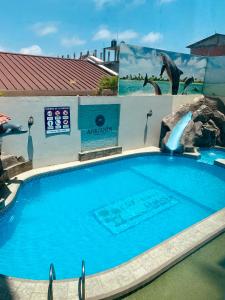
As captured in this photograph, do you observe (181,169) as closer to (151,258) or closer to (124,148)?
(124,148)

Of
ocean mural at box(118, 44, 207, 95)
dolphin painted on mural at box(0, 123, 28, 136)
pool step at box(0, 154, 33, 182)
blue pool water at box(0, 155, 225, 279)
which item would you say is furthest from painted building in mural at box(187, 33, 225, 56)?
dolphin painted on mural at box(0, 123, 28, 136)

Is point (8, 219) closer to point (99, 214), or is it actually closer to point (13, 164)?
point (99, 214)

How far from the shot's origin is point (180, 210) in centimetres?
990

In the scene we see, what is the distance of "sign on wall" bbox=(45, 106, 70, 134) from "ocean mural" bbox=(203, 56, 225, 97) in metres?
13.9

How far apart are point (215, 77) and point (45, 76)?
45.2 feet

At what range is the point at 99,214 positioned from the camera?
945 centimetres

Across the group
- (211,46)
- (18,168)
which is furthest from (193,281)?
(211,46)

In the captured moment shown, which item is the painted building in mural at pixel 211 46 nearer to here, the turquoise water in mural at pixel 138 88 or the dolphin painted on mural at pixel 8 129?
the turquoise water in mural at pixel 138 88

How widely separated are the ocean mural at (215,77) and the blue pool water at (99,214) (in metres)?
9.51

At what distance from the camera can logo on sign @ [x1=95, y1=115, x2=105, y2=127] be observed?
14866mm

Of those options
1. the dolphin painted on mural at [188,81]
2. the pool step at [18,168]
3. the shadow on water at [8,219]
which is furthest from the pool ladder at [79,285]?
the dolphin painted on mural at [188,81]

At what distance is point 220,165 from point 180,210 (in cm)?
603

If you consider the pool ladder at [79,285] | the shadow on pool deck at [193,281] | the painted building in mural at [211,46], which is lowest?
the shadow on pool deck at [193,281]

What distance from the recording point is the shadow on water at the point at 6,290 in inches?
197
